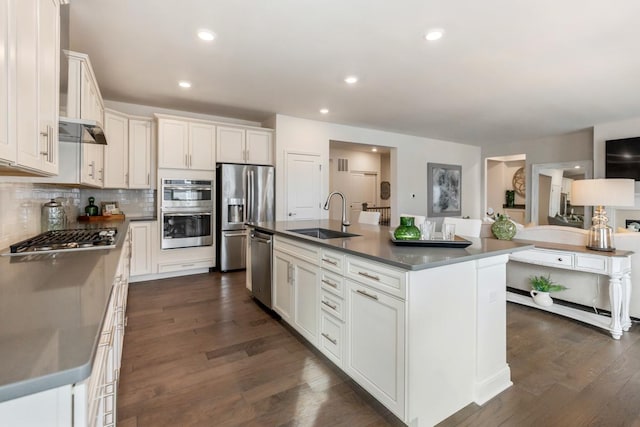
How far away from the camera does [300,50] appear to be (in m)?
2.93

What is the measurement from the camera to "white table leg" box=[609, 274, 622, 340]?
257cm

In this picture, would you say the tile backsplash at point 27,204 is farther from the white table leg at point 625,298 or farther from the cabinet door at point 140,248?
the white table leg at point 625,298

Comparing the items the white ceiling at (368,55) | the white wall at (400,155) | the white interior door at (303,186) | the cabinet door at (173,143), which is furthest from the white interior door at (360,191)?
the cabinet door at (173,143)

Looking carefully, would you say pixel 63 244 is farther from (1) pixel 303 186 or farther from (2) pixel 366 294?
(1) pixel 303 186

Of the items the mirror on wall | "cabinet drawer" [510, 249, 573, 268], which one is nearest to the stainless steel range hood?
"cabinet drawer" [510, 249, 573, 268]

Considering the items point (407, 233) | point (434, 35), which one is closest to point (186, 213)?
point (407, 233)

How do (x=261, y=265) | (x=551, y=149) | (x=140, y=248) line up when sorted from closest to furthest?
(x=261, y=265), (x=140, y=248), (x=551, y=149)

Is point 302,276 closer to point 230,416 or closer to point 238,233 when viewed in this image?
point 230,416

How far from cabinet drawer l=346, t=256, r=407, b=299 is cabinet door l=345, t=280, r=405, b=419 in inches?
1.6

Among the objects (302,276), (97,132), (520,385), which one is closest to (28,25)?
(97,132)

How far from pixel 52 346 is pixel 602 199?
13.4 ft

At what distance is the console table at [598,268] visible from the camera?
259 cm

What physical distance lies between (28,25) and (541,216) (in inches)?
353

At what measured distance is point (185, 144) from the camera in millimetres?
4520
